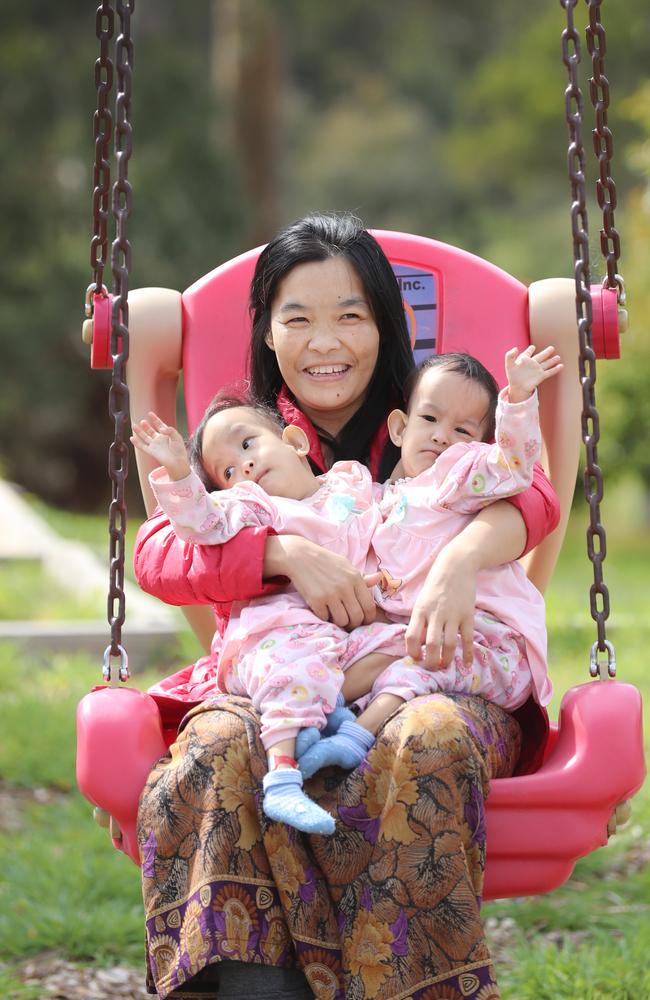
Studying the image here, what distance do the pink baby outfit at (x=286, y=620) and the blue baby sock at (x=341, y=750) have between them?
0.04m

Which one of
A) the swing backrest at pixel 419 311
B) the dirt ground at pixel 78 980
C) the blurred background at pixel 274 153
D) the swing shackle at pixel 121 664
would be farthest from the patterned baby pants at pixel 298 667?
the blurred background at pixel 274 153

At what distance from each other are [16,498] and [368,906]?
24.8ft

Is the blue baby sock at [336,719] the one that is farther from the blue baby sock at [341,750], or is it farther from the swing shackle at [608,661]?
the swing shackle at [608,661]

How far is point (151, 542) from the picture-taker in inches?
103

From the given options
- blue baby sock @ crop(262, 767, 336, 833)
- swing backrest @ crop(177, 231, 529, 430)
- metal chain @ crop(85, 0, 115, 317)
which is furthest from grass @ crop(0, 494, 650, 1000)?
metal chain @ crop(85, 0, 115, 317)

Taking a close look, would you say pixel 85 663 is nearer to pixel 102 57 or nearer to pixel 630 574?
pixel 102 57

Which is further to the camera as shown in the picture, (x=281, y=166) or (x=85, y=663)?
(x=281, y=166)

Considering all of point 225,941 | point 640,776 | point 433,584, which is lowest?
point 225,941

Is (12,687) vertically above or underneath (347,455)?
underneath

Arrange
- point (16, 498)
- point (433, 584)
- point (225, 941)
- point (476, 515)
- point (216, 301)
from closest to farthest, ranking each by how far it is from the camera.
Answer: point (225, 941), point (433, 584), point (476, 515), point (216, 301), point (16, 498)

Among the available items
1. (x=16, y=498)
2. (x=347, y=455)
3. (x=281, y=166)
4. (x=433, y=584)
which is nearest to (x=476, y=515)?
(x=433, y=584)

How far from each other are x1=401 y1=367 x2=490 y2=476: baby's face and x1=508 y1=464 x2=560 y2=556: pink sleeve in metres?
0.14

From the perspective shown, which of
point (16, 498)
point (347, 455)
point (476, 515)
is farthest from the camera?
point (16, 498)

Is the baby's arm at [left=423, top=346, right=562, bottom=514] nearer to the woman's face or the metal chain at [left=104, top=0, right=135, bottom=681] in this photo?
the woman's face
